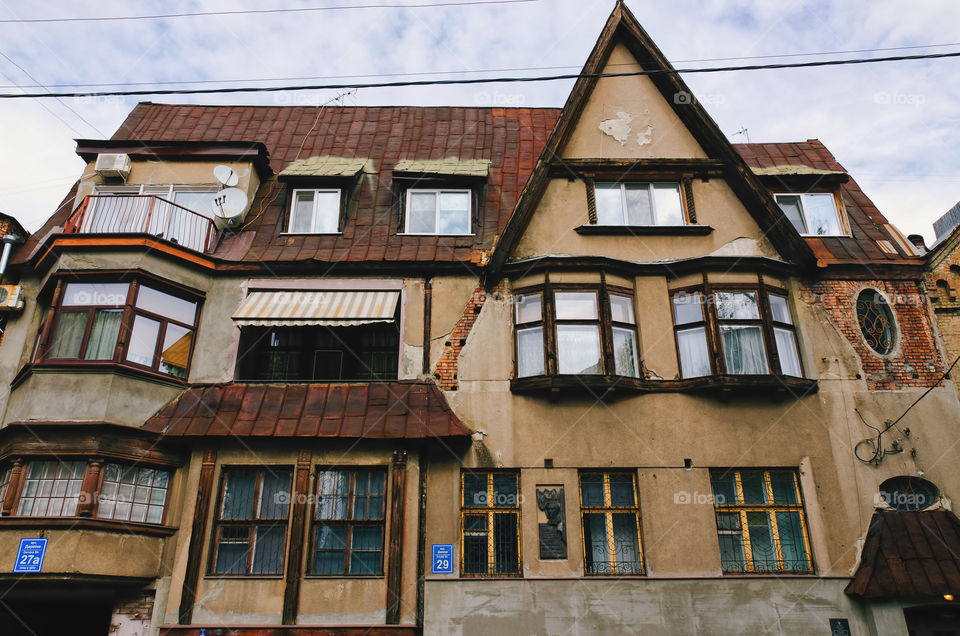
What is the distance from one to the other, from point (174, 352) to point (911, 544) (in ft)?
46.2

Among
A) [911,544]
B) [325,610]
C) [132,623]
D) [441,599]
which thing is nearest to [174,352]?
[132,623]

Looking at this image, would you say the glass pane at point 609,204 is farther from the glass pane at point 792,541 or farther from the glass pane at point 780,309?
the glass pane at point 792,541

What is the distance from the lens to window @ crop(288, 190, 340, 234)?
16047 mm

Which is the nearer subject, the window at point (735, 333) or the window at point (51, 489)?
the window at point (51, 489)

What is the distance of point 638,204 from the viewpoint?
1537 cm

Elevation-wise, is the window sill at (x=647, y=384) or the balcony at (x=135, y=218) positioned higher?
the balcony at (x=135, y=218)

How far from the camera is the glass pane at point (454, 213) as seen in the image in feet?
52.1

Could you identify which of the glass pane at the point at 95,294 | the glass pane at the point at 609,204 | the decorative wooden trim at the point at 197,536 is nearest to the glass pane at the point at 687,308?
the glass pane at the point at 609,204

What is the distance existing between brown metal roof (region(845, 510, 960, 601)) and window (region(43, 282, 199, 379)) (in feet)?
43.3

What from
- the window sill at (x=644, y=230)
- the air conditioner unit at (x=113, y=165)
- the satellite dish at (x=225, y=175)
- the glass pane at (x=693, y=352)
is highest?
the air conditioner unit at (x=113, y=165)

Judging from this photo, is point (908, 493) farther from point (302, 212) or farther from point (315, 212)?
point (302, 212)

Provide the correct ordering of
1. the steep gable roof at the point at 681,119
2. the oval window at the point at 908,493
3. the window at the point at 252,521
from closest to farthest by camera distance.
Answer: the window at the point at 252,521 → the oval window at the point at 908,493 → the steep gable roof at the point at 681,119

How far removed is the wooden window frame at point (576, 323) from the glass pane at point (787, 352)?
2.80 metres

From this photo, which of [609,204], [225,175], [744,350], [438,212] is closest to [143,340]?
[225,175]
